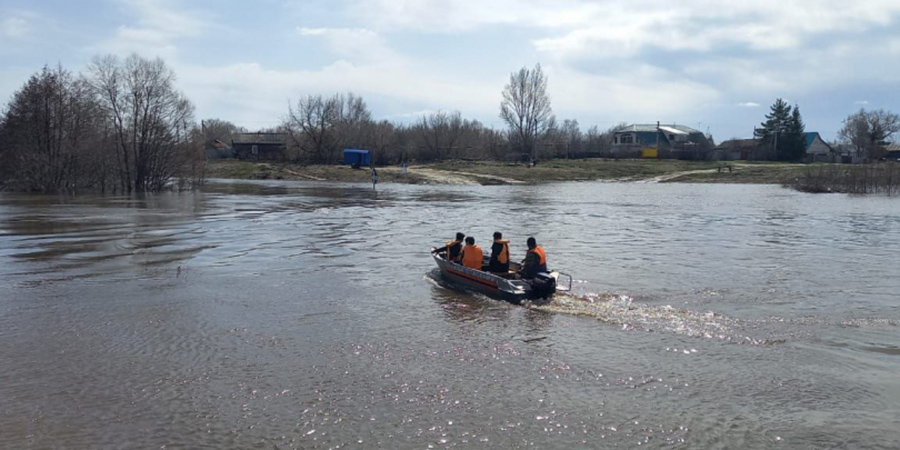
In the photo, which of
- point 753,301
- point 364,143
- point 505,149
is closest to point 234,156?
point 364,143

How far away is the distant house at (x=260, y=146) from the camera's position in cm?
10198

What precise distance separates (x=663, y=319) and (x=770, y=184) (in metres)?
61.8

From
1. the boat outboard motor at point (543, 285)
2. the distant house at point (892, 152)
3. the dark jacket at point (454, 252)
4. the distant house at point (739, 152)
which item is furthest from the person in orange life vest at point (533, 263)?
the distant house at point (892, 152)

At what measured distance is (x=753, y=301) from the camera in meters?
14.6

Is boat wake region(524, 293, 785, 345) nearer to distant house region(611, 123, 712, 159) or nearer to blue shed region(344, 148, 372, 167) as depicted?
blue shed region(344, 148, 372, 167)

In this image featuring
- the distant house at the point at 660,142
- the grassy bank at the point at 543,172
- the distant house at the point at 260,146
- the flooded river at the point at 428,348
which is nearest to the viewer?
the flooded river at the point at 428,348

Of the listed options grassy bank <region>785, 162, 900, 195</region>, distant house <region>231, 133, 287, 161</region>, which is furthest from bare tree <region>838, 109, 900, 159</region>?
distant house <region>231, 133, 287, 161</region>

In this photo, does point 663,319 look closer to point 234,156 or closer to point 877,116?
point 234,156

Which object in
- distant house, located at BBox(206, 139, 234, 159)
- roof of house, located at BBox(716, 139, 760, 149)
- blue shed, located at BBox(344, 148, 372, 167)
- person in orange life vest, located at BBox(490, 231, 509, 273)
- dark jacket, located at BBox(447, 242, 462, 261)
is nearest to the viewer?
person in orange life vest, located at BBox(490, 231, 509, 273)

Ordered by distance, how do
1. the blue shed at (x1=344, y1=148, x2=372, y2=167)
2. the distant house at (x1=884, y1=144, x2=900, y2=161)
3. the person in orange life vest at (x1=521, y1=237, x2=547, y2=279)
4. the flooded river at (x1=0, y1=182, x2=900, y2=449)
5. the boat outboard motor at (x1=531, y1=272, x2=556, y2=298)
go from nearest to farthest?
the flooded river at (x1=0, y1=182, x2=900, y2=449)
the boat outboard motor at (x1=531, y1=272, x2=556, y2=298)
the person in orange life vest at (x1=521, y1=237, x2=547, y2=279)
the blue shed at (x1=344, y1=148, x2=372, y2=167)
the distant house at (x1=884, y1=144, x2=900, y2=161)

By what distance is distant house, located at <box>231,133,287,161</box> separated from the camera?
10198 cm

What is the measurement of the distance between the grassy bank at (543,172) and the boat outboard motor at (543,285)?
57481 mm

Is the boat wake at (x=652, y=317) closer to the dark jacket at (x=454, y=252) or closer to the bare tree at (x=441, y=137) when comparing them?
the dark jacket at (x=454, y=252)

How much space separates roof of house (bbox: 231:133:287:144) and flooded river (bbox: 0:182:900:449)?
88606 millimetres
